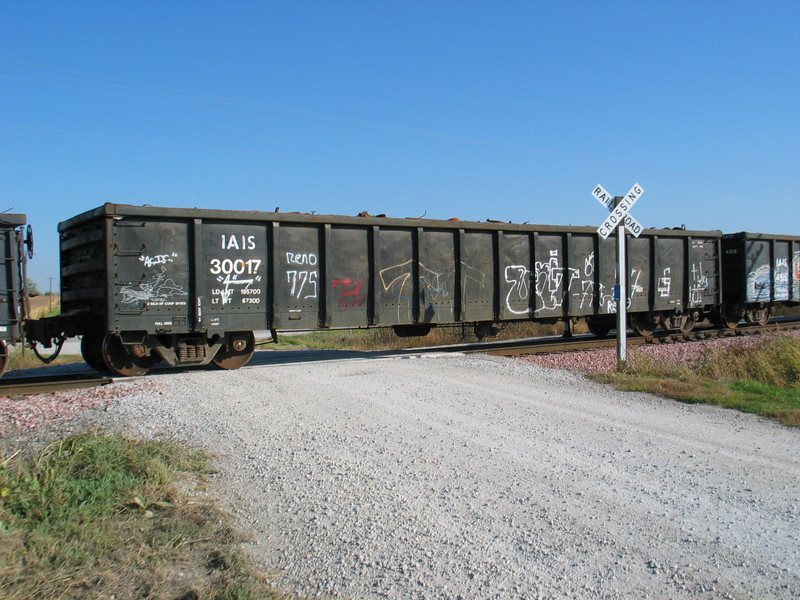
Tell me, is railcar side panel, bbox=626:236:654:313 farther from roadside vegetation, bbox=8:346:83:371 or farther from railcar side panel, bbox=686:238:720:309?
roadside vegetation, bbox=8:346:83:371

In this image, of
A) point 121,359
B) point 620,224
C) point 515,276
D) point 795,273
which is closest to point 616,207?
point 620,224

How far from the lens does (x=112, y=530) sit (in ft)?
13.3

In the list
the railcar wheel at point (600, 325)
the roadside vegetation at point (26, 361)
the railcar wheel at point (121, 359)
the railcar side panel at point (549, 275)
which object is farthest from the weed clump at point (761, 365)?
the roadside vegetation at point (26, 361)

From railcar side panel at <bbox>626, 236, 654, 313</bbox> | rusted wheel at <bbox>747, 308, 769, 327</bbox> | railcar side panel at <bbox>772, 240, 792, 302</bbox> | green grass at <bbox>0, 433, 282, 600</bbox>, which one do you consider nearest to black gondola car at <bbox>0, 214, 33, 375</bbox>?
green grass at <bbox>0, 433, 282, 600</bbox>

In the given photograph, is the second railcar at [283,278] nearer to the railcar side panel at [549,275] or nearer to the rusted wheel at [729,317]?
the railcar side panel at [549,275]

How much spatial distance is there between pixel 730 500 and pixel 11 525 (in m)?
4.89

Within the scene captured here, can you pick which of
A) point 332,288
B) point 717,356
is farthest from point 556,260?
point 332,288

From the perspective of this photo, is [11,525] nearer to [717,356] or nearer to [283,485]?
[283,485]

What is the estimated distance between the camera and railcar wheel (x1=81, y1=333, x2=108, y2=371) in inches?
452

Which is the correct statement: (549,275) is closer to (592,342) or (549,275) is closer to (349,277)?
(592,342)

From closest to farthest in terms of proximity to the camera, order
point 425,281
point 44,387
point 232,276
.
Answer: point 44,387, point 232,276, point 425,281

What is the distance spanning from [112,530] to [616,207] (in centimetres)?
1015

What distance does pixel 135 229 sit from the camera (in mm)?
10383

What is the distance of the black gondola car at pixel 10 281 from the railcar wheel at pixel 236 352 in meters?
3.16
